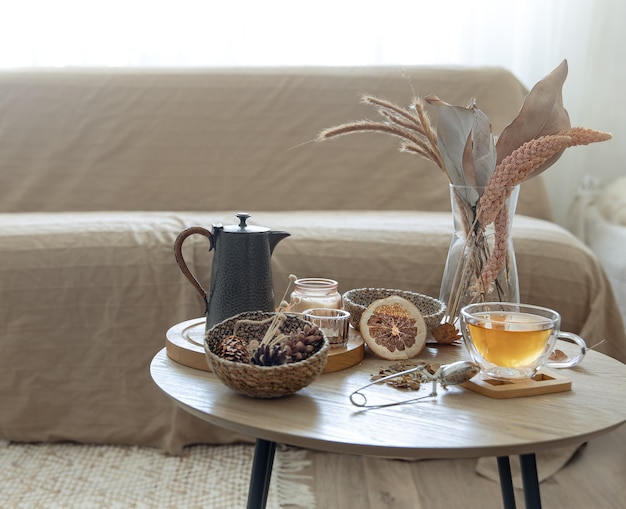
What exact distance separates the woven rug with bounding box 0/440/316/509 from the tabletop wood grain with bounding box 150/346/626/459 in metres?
0.62

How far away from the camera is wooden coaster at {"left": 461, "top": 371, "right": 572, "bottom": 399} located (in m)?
0.80

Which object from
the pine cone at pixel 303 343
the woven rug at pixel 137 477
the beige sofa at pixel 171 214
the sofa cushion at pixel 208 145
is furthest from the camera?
the sofa cushion at pixel 208 145

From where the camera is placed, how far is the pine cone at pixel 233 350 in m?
0.79

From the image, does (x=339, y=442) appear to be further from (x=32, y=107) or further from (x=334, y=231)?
(x=32, y=107)

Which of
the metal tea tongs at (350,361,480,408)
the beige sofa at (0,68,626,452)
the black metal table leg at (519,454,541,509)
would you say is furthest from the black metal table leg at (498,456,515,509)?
the beige sofa at (0,68,626,452)

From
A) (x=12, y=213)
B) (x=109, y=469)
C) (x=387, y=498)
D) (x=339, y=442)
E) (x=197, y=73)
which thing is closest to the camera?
(x=339, y=442)

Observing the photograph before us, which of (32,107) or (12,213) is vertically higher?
(32,107)

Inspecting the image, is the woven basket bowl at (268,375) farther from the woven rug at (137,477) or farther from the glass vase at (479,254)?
the woven rug at (137,477)

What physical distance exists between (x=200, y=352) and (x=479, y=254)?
15.4 inches

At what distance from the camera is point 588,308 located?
157 centimetres

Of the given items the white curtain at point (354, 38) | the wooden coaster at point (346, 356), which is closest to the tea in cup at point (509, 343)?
the wooden coaster at point (346, 356)

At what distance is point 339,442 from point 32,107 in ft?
5.76

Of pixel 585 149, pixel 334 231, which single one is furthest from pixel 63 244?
pixel 585 149

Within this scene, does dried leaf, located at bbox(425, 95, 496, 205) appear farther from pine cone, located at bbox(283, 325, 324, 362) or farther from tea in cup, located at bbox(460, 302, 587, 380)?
pine cone, located at bbox(283, 325, 324, 362)
